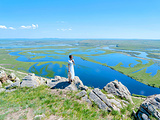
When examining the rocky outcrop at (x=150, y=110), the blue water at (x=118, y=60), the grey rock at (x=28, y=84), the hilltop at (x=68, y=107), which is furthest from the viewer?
the blue water at (x=118, y=60)

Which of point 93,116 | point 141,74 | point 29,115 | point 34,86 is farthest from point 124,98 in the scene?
point 141,74

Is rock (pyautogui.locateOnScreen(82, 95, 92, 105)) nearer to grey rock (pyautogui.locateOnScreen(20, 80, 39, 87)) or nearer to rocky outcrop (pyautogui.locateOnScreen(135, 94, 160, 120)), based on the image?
rocky outcrop (pyautogui.locateOnScreen(135, 94, 160, 120))

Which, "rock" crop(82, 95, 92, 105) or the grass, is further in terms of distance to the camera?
"rock" crop(82, 95, 92, 105)

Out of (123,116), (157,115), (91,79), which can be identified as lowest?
(91,79)

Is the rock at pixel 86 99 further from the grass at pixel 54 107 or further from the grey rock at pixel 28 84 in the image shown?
the grey rock at pixel 28 84

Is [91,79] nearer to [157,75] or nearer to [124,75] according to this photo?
[124,75]

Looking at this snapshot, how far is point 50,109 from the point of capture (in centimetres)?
759

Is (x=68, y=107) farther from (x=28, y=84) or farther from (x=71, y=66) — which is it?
(x=28, y=84)

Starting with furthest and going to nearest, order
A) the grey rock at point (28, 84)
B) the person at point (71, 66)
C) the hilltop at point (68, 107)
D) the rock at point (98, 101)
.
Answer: the grey rock at point (28, 84), the person at point (71, 66), the rock at point (98, 101), the hilltop at point (68, 107)

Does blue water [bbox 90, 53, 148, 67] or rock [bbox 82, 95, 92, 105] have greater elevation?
rock [bbox 82, 95, 92, 105]

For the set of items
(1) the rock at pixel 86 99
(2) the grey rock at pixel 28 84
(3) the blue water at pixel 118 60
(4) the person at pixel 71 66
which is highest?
(4) the person at pixel 71 66

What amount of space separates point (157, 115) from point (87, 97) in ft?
17.9

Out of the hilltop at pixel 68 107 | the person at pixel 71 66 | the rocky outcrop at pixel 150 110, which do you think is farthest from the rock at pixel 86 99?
the rocky outcrop at pixel 150 110

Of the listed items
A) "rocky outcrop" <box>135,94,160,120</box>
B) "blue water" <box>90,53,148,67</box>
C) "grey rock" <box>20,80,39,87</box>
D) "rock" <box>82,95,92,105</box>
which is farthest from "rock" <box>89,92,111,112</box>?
"blue water" <box>90,53,148,67</box>
